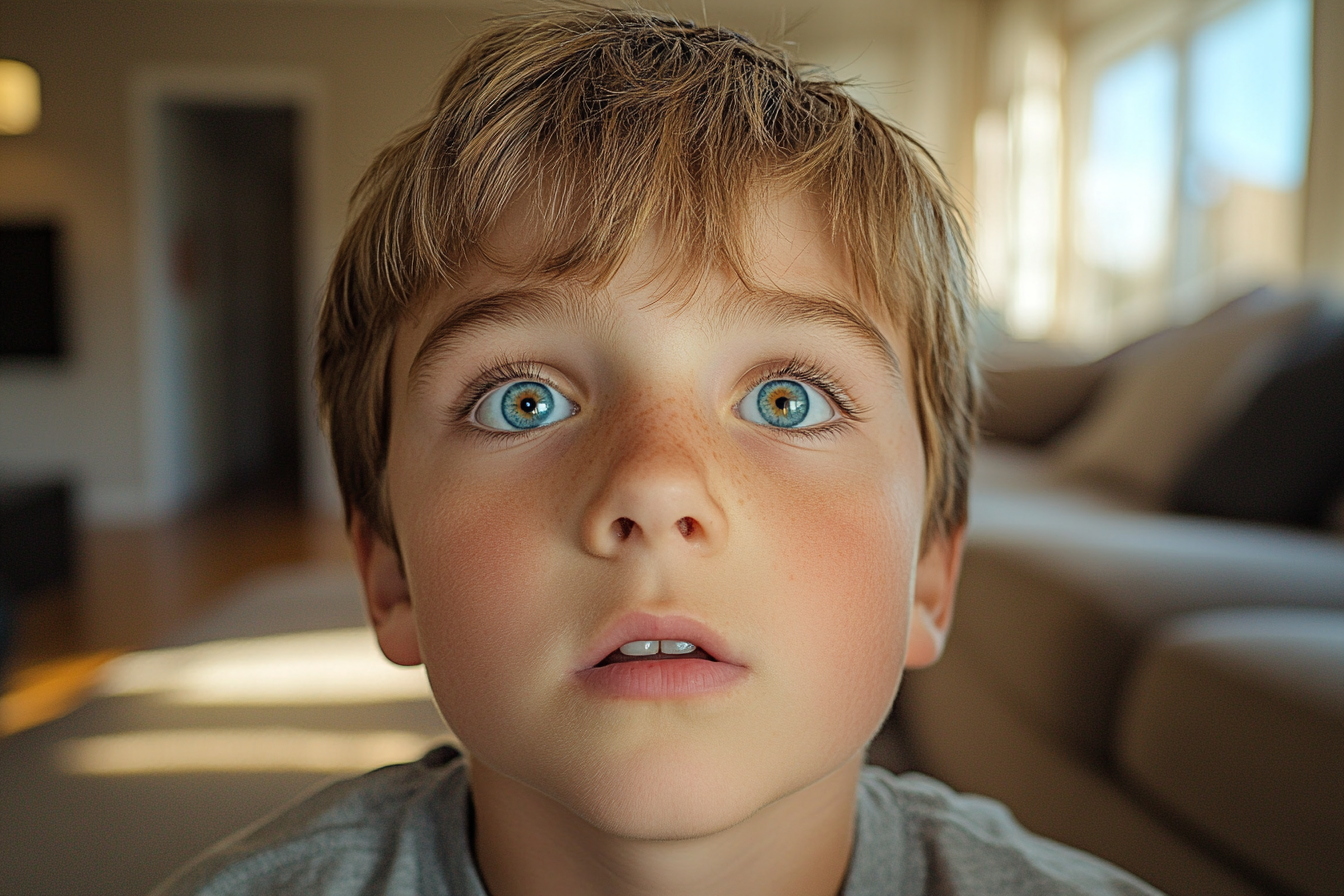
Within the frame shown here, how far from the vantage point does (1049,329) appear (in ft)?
19.1

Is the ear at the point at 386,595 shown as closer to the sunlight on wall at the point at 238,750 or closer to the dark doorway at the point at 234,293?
the sunlight on wall at the point at 238,750

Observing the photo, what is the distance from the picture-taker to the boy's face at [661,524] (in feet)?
1.39

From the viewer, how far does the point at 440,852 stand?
0.59 metres

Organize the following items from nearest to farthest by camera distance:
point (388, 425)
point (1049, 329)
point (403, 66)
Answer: point (388, 425)
point (1049, 329)
point (403, 66)

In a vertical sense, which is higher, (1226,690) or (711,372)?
(711,372)

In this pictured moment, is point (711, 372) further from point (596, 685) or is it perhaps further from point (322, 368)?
point (322, 368)

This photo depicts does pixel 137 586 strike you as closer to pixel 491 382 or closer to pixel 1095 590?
pixel 1095 590

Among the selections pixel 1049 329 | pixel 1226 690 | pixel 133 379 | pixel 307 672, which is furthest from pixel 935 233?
pixel 133 379

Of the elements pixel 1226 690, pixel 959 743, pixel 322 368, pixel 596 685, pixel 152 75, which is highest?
pixel 152 75

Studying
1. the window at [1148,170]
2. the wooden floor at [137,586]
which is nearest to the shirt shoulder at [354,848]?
the wooden floor at [137,586]

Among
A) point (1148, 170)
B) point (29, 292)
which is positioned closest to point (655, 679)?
point (1148, 170)

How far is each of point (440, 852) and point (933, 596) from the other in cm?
35

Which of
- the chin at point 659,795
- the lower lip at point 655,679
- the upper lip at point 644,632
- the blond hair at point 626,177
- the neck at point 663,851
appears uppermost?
the blond hair at point 626,177

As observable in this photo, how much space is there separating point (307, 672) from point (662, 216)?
643 mm
